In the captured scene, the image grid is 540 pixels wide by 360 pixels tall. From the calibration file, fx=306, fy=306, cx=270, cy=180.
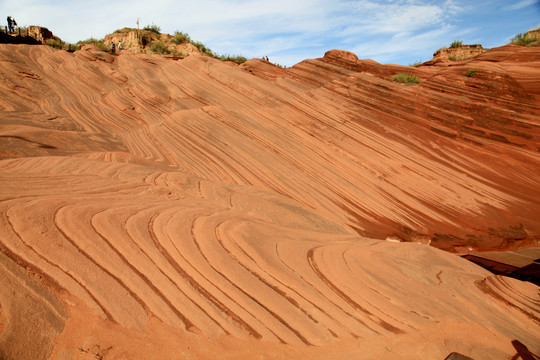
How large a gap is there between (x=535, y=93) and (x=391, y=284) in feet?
31.2

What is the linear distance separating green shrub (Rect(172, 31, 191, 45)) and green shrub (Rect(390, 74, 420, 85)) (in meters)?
16.4

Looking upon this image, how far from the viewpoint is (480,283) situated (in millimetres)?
3848

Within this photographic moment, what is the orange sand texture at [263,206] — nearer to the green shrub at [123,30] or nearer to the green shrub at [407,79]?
the green shrub at [407,79]

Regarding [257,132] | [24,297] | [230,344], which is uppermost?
[257,132]

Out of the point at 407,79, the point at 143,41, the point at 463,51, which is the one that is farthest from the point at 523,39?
the point at 143,41

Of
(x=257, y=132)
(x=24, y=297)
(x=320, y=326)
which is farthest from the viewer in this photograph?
(x=257, y=132)

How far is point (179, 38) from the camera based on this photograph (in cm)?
2184

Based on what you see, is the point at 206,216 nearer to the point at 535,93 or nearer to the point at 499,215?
the point at 499,215

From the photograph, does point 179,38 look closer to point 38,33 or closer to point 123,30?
point 123,30

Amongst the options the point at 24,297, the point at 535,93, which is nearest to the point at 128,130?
the point at 24,297

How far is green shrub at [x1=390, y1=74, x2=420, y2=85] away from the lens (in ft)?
35.5

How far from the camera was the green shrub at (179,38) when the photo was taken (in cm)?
2181

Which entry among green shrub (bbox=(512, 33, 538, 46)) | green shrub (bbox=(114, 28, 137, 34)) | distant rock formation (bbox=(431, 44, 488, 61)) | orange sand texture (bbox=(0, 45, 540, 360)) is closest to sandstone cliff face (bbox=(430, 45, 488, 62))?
distant rock formation (bbox=(431, 44, 488, 61))

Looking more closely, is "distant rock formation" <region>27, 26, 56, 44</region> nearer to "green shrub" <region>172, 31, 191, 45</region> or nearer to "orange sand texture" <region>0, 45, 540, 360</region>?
"green shrub" <region>172, 31, 191, 45</region>
